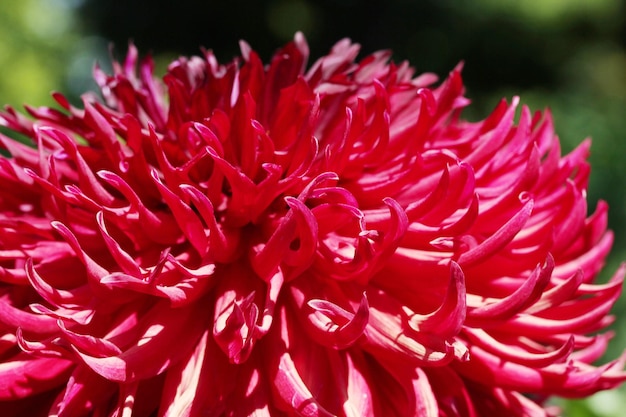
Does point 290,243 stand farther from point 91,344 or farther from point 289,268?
point 91,344

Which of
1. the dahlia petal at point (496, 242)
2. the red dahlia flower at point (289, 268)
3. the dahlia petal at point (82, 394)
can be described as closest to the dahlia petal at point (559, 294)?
the red dahlia flower at point (289, 268)

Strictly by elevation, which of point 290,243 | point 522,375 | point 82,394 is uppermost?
point 290,243

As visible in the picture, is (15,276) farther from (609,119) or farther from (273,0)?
(273,0)

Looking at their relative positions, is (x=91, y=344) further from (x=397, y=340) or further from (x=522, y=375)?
(x=522, y=375)

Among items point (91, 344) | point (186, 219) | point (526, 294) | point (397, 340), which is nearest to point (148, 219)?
point (186, 219)

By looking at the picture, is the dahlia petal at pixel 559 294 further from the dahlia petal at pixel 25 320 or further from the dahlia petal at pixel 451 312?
the dahlia petal at pixel 25 320

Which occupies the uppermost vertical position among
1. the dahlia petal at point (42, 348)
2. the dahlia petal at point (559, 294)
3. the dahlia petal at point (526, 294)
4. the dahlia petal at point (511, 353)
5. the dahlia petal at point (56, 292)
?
the dahlia petal at point (56, 292)

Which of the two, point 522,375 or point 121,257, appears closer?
point 121,257

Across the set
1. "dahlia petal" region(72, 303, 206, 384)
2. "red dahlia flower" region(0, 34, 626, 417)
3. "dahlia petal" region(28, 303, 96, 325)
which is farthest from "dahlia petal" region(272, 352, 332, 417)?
"dahlia petal" region(28, 303, 96, 325)

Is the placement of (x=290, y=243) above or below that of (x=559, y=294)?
above

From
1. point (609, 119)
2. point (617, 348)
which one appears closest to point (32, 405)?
point (617, 348)
